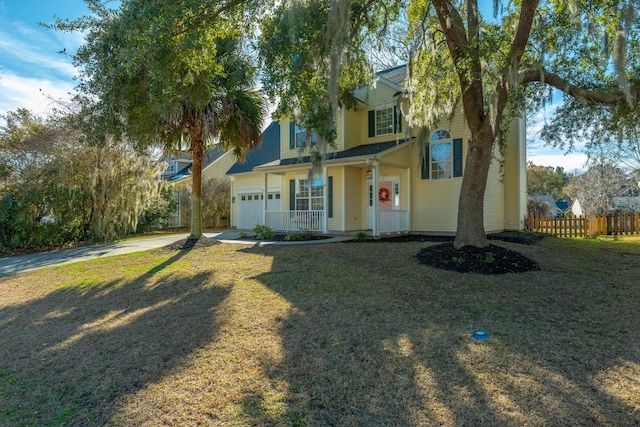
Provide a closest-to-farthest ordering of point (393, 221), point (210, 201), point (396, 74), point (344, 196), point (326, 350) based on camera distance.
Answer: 1. point (326, 350)
2. point (393, 221)
3. point (344, 196)
4. point (396, 74)
5. point (210, 201)

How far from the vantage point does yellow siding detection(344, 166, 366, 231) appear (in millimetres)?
14383

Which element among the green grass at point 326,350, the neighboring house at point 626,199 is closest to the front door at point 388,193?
the green grass at point 326,350

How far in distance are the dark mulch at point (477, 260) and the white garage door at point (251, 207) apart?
1115 cm

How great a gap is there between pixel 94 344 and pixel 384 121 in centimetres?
1313

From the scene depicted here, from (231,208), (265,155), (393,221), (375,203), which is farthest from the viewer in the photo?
(231,208)

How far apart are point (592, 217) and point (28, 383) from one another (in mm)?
18996

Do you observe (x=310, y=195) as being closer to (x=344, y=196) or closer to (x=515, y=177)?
(x=344, y=196)

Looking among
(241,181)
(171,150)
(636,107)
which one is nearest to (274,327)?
(171,150)

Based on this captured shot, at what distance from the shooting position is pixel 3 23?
9055mm

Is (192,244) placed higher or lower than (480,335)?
higher

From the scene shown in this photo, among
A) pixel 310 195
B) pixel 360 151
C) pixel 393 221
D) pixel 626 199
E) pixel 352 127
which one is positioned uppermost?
pixel 352 127

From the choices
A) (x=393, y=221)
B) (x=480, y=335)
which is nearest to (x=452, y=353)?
(x=480, y=335)

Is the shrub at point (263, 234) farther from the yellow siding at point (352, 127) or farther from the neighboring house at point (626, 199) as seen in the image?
the neighboring house at point (626, 199)

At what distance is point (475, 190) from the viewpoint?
8.26 meters
